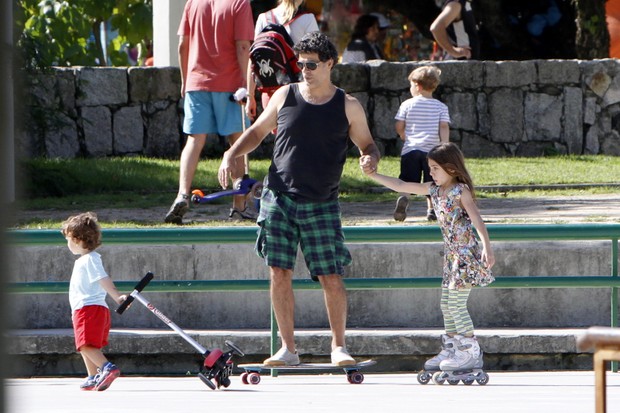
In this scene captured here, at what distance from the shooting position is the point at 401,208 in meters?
7.90

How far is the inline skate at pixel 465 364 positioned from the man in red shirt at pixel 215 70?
2670mm

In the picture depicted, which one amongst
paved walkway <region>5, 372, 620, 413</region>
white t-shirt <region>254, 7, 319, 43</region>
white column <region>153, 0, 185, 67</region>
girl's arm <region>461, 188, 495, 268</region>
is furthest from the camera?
white column <region>153, 0, 185, 67</region>

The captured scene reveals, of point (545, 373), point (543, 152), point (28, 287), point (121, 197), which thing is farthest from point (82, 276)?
point (543, 152)

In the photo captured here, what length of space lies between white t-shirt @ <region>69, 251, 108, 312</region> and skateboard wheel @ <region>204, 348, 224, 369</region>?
2.21 ft

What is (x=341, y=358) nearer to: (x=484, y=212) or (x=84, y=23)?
(x=484, y=212)

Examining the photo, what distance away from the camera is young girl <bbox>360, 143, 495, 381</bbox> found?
19.2 ft

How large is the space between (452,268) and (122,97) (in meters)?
6.31

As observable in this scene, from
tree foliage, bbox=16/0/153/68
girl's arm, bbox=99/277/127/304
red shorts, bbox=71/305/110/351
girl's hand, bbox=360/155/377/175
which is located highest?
tree foliage, bbox=16/0/153/68

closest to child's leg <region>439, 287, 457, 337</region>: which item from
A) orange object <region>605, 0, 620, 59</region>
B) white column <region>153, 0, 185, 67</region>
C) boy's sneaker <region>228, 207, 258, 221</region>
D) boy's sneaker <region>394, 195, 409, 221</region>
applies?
boy's sneaker <region>394, 195, 409, 221</region>

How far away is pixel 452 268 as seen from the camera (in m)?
5.87

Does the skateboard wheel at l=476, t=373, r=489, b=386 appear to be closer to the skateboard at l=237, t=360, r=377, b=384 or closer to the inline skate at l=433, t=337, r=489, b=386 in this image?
the inline skate at l=433, t=337, r=489, b=386

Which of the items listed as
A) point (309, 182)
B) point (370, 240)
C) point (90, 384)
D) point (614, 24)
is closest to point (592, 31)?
point (614, 24)

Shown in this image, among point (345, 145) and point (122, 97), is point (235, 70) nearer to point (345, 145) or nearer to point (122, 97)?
point (345, 145)

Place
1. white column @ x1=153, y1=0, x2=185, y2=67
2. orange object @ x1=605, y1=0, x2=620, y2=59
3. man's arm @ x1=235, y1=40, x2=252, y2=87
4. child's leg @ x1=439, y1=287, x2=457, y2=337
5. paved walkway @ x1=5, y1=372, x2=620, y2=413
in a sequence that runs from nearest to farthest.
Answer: paved walkway @ x1=5, y1=372, x2=620, y2=413
child's leg @ x1=439, y1=287, x2=457, y2=337
man's arm @ x1=235, y1=40, x2=252, y2=87
white column @ x1=153, y1=0, x2=185, y2=67
orange object @ x1=605, y1=0, x2=620, y2=59
